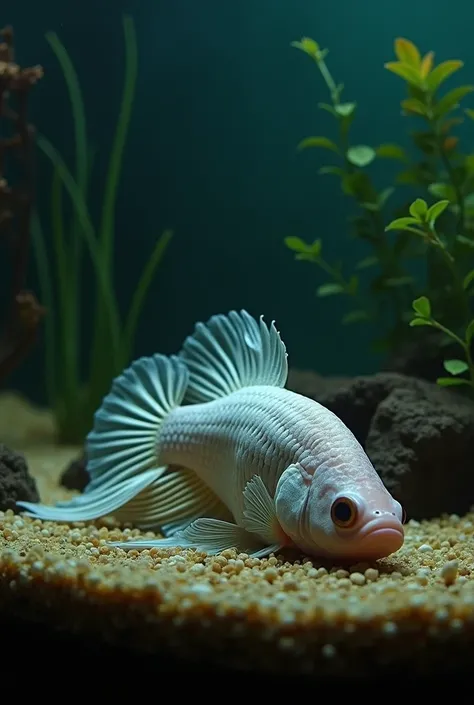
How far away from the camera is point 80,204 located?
5691mm

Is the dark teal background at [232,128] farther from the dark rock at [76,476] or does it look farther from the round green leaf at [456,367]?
the round green leaf at [456,367]

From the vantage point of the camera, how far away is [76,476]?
423cm

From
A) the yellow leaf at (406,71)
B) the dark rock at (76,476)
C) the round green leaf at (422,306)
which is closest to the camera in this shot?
the round green leaf at (422,306)

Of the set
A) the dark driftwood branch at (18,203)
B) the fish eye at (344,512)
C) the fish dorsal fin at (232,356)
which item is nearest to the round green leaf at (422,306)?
the fish dorsal fin at (232,356)

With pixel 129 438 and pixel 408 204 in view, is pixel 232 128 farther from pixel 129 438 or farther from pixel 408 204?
pixel 129 438

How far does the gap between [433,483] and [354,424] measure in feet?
1.73

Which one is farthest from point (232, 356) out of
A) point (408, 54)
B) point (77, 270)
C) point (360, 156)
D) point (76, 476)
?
point (77, 270)

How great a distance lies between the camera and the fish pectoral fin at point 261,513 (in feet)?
8.26

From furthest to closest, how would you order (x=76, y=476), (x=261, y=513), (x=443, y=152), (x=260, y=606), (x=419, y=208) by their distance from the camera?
1. (x=76, y=476)
2. (x=443, y=152)
3. (x=419, y=208)
4. (x=261, y=513)
5. (x=260, y=606)

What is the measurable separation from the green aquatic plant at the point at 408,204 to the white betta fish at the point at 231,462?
1035 mm

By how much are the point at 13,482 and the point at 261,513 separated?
53.8 inches

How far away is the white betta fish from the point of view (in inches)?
91.2

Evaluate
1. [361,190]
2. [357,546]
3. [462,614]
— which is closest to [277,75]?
[361,190]

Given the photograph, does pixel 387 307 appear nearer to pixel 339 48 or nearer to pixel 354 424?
pixel 354 424
